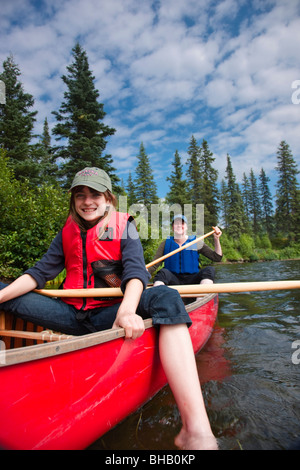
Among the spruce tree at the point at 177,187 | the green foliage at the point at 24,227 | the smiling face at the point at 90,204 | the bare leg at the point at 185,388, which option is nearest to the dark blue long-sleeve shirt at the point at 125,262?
the smiling face at the point at 90,204

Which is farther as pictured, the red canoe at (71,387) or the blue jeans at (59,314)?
the blue jeans at (59,314)

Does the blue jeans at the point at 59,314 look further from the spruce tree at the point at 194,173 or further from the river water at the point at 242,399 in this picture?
the spruce tree at the point at 194,173

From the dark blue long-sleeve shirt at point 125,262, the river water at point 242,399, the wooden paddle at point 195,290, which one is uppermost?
the dark blue long-sleeve shirt at point 125,262

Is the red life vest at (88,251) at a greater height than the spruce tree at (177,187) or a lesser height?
lesser

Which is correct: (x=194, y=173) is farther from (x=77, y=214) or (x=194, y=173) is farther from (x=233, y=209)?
(x=77, y=214)

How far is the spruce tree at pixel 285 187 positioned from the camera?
114ft

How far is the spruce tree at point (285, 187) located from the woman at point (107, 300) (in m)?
37.2

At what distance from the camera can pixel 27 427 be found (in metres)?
0.98

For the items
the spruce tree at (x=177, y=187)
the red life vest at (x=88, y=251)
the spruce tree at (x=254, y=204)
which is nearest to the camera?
the red life vest at (x=88, y=251)

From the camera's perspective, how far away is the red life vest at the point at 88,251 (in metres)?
1.75

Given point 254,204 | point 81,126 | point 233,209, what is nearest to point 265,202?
point 254,204

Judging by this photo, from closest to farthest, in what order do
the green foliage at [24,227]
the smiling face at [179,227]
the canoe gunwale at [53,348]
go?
1. the canoe gunwale at [53,348]
2. the smiling face at [179,227]
3. the green foliage at [24,227]

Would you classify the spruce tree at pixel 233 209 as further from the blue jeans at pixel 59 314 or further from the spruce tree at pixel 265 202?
the blue jeans at pixel 59 314
